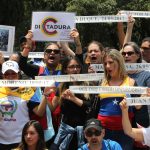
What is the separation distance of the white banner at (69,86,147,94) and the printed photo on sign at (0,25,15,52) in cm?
228

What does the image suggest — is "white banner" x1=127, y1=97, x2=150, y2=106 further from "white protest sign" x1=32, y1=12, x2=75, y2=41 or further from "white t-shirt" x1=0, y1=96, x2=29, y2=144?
"white protest sign" x1=32, y1=12, x2=75, y2=41

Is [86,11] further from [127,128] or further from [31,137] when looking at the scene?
[127,128]

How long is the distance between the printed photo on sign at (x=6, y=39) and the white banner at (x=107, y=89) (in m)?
2.28

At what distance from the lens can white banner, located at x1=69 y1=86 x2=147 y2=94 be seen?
5387 millimetres

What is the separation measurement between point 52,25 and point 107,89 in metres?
1.67

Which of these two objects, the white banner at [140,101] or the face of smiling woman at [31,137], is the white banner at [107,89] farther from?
the face of smiling woman at [31,137]

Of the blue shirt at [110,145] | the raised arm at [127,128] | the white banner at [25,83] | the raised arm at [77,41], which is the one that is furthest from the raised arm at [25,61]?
the raised arm at [127,128]

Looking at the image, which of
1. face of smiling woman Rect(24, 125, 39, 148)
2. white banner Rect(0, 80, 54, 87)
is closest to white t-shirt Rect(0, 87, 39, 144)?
white banner Rect(0, 80, 54, 87)

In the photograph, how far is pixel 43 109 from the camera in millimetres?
5797

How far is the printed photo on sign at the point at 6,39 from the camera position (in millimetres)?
7590

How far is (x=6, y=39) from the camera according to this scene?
24.9 ft

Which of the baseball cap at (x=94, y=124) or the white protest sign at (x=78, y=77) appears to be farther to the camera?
the white protest sign at (x=78, y=77)

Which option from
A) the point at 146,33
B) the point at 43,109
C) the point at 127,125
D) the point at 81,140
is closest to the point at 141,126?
the point at 127,125

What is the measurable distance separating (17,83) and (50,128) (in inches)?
29.8
